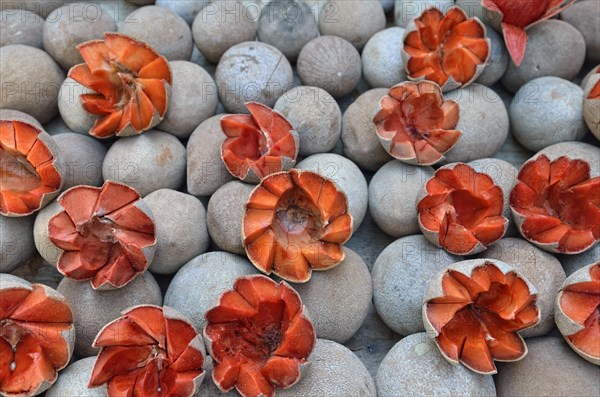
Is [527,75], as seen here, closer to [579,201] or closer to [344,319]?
[579,201]

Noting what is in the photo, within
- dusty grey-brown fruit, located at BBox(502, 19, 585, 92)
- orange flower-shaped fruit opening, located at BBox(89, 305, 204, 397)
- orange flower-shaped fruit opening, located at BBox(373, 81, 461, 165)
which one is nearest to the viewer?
orange flower-shaped fruit opening, located at BBox(89, 305, 204, 397)

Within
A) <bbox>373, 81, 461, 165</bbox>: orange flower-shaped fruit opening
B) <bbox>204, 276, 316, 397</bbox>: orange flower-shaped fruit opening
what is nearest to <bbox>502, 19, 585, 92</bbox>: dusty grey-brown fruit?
<bbox>373, 81, 461, 165</bbox>: orange flower-shaped fruit opening

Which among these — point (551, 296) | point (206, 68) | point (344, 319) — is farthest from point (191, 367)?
point (206, 68)

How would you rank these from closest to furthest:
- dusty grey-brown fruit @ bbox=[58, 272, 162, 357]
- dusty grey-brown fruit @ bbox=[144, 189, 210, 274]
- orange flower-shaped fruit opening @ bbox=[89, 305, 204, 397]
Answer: orange flower-shaped fruit opening @ bbox=[89, 305, 204, 397]
dusty grey-brown fruit @ bbox=[58, 272, 162, 357]
dusty grey-brown fruit @ bbox=[144, 189, 210, 274]

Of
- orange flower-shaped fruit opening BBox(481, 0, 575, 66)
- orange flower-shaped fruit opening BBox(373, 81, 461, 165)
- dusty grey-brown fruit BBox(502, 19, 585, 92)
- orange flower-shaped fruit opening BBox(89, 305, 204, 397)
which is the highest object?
orange flower-shaped fruit opening BBox(481, 0, 575, 66)

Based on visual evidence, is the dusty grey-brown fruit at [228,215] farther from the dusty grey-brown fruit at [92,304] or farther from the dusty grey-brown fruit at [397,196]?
the dusty grey-brown fruit at [397,196]

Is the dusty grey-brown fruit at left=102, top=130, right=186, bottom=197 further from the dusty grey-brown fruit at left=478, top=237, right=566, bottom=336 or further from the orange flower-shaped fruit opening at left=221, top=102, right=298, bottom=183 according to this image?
the dusty grey-brown fruit at left=478, top=237, right=566, bottom=336

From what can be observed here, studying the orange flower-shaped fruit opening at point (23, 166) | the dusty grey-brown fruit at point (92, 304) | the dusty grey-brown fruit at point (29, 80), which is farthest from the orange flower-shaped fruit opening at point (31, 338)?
the dusty grey-brown fruit at point (29, 80)
